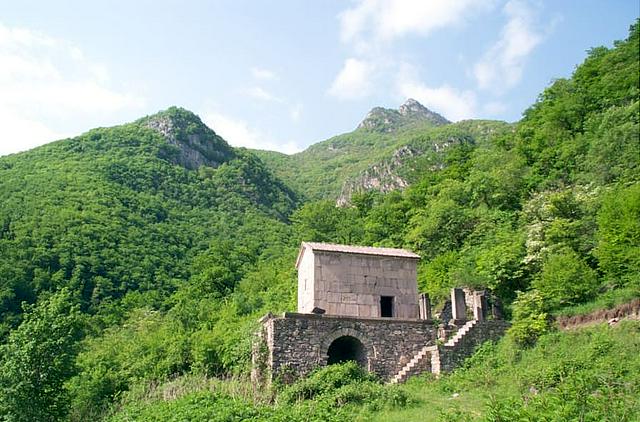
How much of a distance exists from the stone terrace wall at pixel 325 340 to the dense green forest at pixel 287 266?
1116 millimetres

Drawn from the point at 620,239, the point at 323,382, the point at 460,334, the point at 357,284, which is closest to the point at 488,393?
the point at 460,334

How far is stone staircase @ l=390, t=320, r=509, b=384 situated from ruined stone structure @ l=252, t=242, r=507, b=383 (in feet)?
0.12

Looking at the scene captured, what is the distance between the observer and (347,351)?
2541 cm

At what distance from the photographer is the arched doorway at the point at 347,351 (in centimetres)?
2404

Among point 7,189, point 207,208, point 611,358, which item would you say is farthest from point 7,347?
point 207,208

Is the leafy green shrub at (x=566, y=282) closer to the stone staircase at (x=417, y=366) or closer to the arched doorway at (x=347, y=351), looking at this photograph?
the stone staircase at (x=417, y=366)

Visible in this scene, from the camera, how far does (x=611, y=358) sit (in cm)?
1781

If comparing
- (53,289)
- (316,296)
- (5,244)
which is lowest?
(316,296)

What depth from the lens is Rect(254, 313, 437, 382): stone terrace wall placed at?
74.7 ft

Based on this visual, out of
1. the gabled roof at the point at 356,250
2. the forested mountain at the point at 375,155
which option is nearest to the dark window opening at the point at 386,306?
the gabled roof at the point at 356,250

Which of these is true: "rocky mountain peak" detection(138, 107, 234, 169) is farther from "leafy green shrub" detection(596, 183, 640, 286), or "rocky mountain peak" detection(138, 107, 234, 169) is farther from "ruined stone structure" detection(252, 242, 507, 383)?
"leafy green shrub" detection(596, 183, 640, 286)

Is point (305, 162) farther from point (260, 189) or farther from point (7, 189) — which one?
point (7, 189)

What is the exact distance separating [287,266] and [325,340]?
24177 mm

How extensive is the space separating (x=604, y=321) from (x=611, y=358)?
13.0 feet
